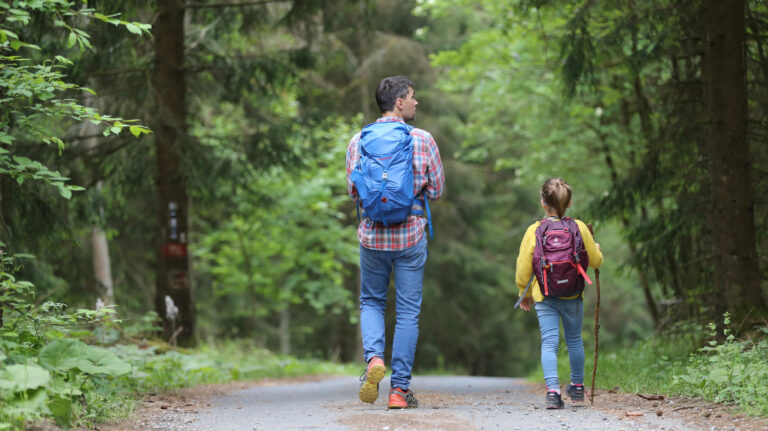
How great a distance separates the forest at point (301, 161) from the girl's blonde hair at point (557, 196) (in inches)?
51.8

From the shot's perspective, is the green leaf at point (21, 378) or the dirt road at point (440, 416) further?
the dirt road at point (440, 416)

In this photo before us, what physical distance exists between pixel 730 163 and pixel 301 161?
6521mm

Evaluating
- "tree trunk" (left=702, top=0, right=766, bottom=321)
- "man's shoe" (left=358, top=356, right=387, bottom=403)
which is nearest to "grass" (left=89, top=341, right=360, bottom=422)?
"man's shoe" (left=358, top=356, right=387, bottom=403)

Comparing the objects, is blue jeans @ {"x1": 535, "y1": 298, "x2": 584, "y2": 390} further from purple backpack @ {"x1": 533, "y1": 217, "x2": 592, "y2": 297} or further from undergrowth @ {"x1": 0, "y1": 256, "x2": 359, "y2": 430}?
undergrowth @ {"x1": 0, "y1": 256, "x2": 359, "y2": 430}

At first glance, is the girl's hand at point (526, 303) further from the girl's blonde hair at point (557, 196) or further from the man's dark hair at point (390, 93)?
the man's dark hair at point (390, 93)

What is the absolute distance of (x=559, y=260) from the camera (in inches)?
202

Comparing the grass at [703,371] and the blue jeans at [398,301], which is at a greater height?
the blue jeans at [398,301]

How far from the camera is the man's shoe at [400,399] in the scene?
5062 millimetres

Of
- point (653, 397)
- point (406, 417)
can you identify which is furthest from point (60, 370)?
point (653, 397)

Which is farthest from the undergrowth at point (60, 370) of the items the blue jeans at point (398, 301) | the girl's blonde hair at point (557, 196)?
the girl's blonde hair at point (557, 196)

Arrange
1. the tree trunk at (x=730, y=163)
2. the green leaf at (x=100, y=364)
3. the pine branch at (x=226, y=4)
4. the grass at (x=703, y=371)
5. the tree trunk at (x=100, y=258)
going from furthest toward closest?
the tree trunk at (x=100, y=258)
the pine branch at (x=226, y=4)
the tree trunk at (x=730, y=163)
the grass at (x=703, y=371)
the green leaf at (x=100, y=364)

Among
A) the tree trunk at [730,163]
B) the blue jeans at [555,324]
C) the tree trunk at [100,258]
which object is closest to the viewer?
the blue jeans at [555,324]

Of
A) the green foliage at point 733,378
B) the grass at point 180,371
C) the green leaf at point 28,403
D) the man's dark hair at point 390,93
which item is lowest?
the grass at point 180,371

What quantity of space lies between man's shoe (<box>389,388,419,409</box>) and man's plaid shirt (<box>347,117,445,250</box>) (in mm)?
973
